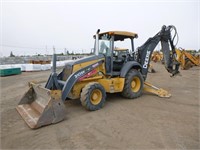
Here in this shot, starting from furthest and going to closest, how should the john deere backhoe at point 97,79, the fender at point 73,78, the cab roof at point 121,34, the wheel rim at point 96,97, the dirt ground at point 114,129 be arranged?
the cab roof at point 121,34
the wheel rim at point 96,97
the fender at point 73,78
the john deere backhoe at point 97,79
the dirt ground at point 114,129

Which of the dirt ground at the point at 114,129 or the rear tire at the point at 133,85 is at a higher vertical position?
the rear tire at the point at 133,85

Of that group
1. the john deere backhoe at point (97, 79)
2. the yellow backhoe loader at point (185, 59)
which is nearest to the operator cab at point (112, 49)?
the john deere backhoe at point (97, 79)

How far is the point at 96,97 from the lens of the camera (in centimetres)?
519

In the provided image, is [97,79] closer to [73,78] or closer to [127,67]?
[73,78]

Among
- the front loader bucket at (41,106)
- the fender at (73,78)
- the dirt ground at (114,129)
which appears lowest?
the dirt ground at (114,129)

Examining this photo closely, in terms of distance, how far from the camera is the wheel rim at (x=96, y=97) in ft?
16.7

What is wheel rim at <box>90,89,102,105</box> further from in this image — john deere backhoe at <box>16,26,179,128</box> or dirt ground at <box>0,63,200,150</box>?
dirt ground at <box>0,63,200,150</box>

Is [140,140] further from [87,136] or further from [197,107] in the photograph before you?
[197,107]

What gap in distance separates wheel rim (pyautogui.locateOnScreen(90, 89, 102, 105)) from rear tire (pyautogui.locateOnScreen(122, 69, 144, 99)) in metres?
1.23

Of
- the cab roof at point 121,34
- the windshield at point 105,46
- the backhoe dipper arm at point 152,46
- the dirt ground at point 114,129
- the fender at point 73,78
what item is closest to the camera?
the dirt ground at point 114,129

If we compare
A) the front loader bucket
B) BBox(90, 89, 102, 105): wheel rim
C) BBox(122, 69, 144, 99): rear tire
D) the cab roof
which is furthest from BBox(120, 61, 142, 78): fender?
the front loader bucket

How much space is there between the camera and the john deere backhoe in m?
4.42

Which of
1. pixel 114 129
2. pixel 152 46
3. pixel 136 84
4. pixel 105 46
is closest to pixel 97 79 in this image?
pixel 105 46

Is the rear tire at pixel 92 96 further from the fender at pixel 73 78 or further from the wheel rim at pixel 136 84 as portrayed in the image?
the wheel rim at pixel 136 84
